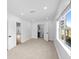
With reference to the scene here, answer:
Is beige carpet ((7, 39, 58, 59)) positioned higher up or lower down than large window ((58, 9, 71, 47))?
lower down

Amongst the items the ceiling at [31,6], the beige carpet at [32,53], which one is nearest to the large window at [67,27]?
the ceiling at [31,6]

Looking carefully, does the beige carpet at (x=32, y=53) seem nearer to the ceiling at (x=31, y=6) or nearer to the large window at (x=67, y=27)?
the large window at (x=67, y=27)

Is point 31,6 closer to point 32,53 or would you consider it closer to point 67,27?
point 67,27

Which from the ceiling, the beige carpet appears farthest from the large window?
the beige carpet

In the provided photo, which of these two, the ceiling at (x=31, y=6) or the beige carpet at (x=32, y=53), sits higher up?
the ceiling at (x=31, y=6)

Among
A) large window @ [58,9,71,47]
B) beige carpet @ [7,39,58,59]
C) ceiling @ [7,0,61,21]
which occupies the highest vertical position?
ceiling @ [7,0,61,21]

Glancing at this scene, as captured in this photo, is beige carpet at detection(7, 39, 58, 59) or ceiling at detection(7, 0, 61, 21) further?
beige carpet at detection(7, 39, 58, 59)

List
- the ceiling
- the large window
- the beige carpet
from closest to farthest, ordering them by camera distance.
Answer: the large window → the ceiling → the beige carpet

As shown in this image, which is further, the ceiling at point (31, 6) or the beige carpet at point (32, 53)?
the beige carpet at point (32, 53)

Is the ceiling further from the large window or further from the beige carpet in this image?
the beige carpet

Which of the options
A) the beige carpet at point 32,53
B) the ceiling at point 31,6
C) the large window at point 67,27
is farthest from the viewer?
the beige carpet at point 32,53

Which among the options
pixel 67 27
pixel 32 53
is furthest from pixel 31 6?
pixel 32 53
